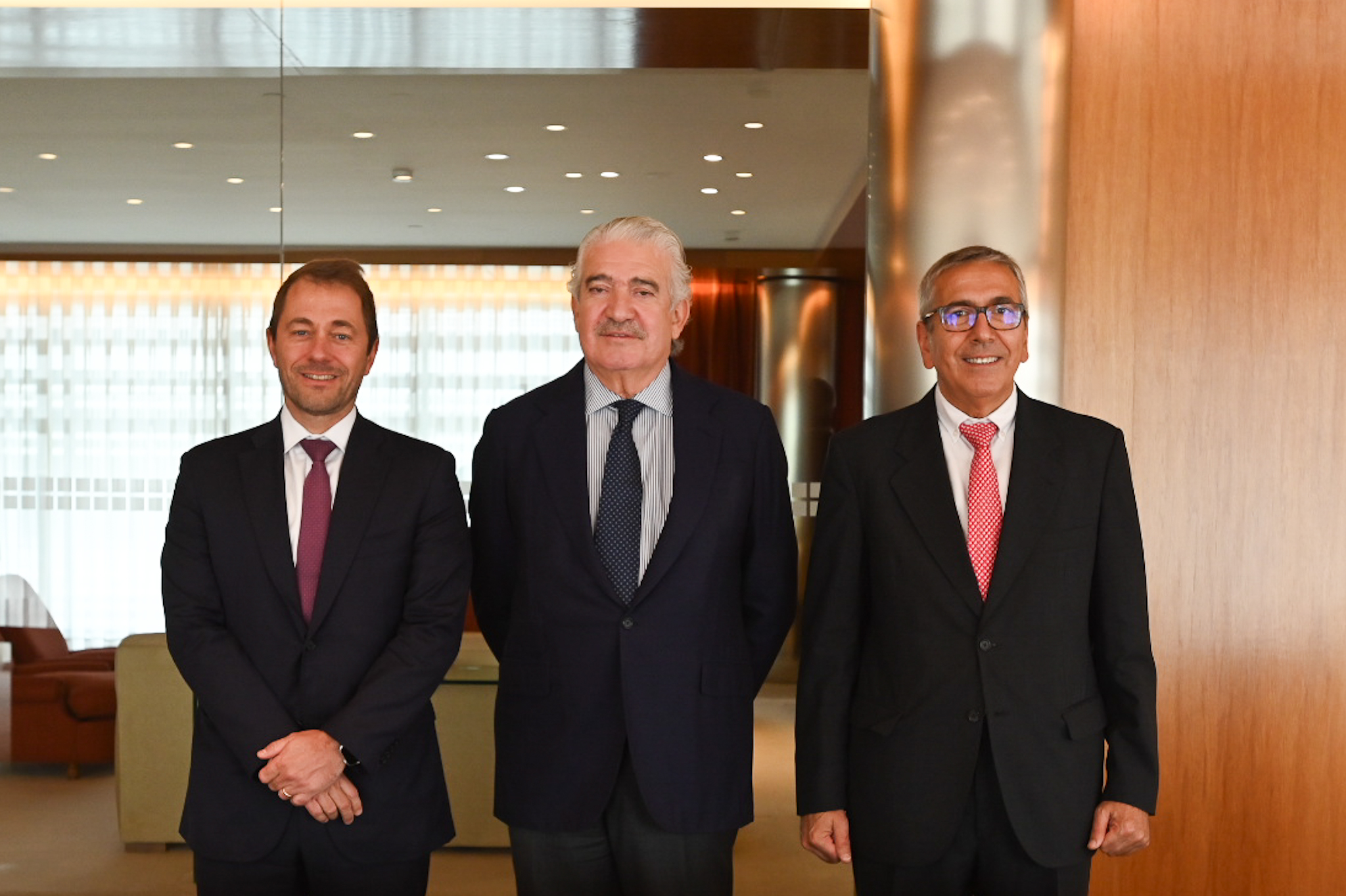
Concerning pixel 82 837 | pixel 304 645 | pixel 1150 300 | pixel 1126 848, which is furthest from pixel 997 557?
pixel 82 837

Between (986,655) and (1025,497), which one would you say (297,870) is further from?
(1025,497)

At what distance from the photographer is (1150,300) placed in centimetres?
381

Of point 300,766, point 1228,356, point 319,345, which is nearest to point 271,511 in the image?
point 319,345

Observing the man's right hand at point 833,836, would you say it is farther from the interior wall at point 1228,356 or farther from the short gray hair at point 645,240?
the interior wall at point 1228,356

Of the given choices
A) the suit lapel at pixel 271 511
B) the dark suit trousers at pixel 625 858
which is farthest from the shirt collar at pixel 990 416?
the suit lapel at pixel 271 511

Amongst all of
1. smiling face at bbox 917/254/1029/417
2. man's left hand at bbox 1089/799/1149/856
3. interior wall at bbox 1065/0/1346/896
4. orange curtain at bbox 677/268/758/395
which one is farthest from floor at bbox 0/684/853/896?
smiling face at bbox 917/254/1029/417

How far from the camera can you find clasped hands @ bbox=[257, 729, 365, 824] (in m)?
2.28

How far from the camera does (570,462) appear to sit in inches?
100

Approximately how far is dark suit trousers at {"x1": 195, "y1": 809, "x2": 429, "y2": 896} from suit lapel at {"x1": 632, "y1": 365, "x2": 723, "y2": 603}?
2.41 ft

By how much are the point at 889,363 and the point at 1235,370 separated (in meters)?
1.07

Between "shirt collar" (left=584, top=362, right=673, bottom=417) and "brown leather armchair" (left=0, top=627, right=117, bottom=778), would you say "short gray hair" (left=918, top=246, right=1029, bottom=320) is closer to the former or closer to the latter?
"shirt collar" (left=584, top=362, right=673, bottom=417)

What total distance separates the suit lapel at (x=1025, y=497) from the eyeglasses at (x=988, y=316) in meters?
0.19

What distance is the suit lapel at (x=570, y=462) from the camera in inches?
96.6

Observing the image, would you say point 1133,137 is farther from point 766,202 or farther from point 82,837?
point 82,837
